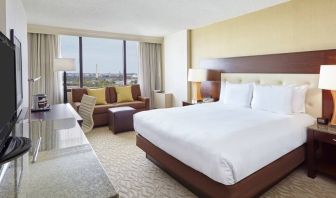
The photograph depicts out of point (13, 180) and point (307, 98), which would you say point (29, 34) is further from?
point (307, 98)

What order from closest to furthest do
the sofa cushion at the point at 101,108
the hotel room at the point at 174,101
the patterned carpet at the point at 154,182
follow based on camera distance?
1. the hotel room at the point at 174,101
2. the patterned carpet at the point at 154,182
3. the sofa cushion at the point at 101,108

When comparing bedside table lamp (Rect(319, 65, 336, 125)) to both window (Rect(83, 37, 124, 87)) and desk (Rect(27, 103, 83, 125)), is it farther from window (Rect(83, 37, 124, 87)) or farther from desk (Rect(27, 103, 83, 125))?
window (Rect(83, 37, 124, 87))

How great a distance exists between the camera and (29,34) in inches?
195

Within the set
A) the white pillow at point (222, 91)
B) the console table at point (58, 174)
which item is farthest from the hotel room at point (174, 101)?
the white pillow at point (222, 91)

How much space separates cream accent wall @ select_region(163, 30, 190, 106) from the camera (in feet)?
18.4

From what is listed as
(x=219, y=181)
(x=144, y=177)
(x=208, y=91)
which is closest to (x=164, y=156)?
(x=144, y=177)

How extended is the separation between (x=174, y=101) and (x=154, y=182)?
384 centimetres

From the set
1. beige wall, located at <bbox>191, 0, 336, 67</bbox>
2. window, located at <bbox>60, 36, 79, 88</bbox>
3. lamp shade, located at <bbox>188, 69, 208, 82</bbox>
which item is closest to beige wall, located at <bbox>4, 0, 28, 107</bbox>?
window, located at <bbox>60, 36, 79, 88</bbox>

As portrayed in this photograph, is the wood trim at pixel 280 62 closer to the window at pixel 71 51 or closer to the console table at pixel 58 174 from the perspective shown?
the console table at pixel 58 174

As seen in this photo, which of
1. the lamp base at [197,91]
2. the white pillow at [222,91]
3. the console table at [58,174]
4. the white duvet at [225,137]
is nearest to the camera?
the console table at [58,174]

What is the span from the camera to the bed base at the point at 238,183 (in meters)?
1.77

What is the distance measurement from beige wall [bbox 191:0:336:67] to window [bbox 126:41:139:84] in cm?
251

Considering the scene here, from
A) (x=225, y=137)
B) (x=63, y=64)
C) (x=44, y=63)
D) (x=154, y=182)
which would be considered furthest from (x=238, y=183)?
(x=44, y=63)

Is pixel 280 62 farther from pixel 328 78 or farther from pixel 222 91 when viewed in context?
pixel 222 91
